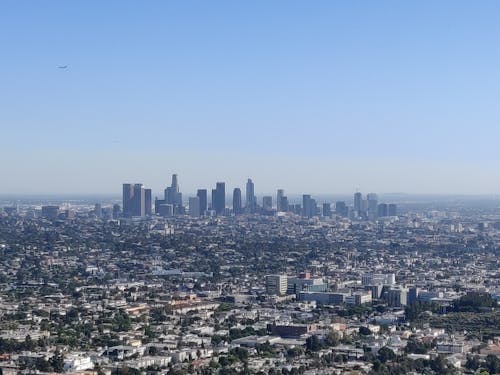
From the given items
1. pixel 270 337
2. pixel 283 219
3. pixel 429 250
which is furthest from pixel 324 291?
pixel 283 219

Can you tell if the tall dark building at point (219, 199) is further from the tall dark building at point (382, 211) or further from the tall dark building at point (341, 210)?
the tall dark building at point (382, 211)

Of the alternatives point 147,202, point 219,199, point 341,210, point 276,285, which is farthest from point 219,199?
point 276,285

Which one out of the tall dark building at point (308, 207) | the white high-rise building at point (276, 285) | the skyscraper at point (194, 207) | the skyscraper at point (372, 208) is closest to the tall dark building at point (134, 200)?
the skyscraper at point (194, 207)

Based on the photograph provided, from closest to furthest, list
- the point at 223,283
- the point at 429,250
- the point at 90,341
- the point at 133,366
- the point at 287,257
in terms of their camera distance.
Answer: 1. the point at 133,366
2. the point at 90,341
3. the point at 223,283
4. the point at 287,257
5. the point at 429,250

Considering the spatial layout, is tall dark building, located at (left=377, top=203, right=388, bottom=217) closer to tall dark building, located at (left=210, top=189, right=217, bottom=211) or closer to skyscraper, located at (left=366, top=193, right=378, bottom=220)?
skyscraper, located at (left=366, top=193, right=378, bottom=220)

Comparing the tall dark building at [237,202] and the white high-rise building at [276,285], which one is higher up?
the tall dark building at [237,202]

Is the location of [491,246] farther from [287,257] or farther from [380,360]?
[380,360]

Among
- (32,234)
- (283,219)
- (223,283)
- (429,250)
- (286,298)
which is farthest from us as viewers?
(283,219)

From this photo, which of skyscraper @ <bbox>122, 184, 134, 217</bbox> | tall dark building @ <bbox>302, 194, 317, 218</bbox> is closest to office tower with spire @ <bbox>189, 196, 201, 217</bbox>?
skyscraper @ <bbox>122, 184, 134, 217</bbox>

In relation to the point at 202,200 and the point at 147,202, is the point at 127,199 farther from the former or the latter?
the point at 202,200
